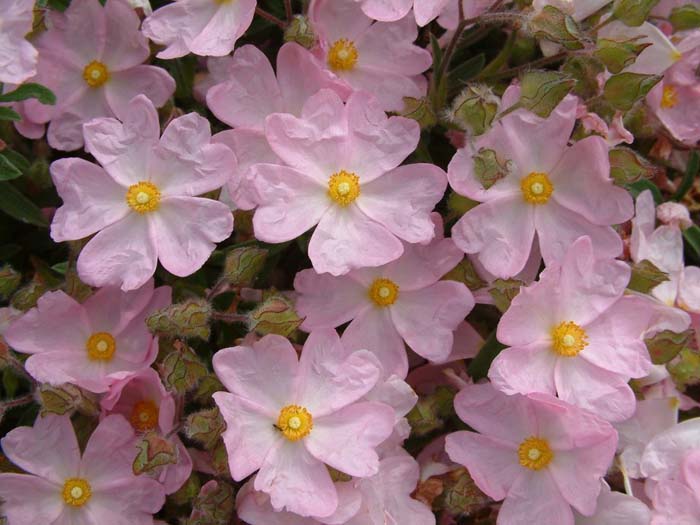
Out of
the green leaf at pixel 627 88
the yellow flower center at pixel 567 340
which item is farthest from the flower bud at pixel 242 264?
the green leaf at pixel 627 88

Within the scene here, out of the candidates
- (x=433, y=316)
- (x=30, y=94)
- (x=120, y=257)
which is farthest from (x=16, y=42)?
(x=433, y=316)

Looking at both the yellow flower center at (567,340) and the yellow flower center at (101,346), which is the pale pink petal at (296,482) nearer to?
the yellow flower center at (101,346)

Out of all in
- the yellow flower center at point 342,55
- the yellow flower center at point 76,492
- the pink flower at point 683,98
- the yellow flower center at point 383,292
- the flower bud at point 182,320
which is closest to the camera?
the flower bud at point 182,320

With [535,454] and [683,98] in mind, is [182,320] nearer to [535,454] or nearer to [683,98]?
[535,454]

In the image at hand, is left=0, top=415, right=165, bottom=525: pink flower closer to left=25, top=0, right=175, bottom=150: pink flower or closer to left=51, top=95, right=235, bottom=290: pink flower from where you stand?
left=51, top=95, right=235, bottom=290: pink flower

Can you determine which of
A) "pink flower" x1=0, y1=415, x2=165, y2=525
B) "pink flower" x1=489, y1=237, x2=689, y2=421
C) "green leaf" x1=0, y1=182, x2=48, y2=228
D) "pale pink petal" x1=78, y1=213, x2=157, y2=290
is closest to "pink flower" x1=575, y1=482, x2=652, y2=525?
"pink flower" x1=489, y1=237, x2=689, y2=421

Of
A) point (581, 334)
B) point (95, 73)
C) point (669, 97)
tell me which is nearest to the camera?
point (581, 334)
